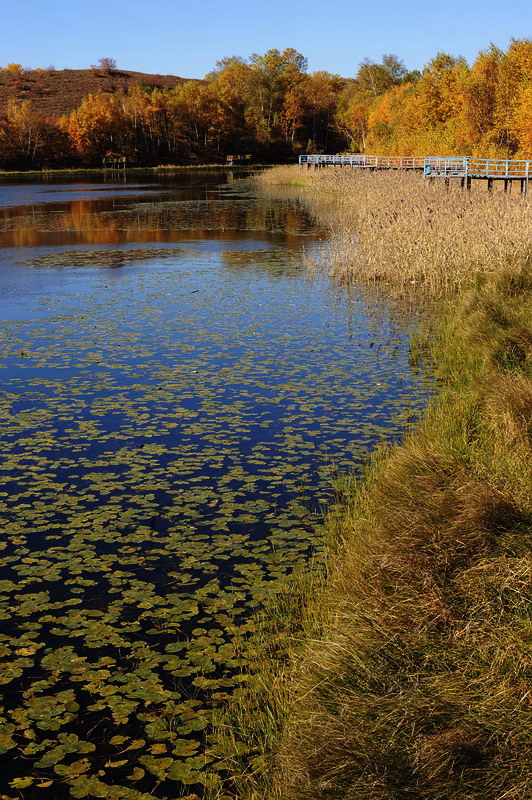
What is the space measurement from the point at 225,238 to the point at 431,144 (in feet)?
136

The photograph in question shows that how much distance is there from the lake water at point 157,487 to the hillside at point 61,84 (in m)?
113

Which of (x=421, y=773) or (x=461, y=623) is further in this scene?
(x=461, y=623)

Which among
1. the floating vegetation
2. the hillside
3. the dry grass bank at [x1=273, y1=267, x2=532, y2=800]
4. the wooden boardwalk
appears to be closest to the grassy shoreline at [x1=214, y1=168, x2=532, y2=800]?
the dry grass bank at [x1=273, y1=267, x2=532, y2=800]

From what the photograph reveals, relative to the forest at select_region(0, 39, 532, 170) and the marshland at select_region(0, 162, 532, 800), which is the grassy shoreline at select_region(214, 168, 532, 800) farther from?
the forest at select_region(0, 39, 532, 170)

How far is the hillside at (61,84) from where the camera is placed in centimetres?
12962

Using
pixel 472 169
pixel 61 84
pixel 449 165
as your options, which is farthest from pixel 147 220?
pixel 61 84

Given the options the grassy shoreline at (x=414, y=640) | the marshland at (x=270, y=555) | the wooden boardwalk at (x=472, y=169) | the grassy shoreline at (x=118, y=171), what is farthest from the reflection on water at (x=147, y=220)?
the grassy shoreline at (x=118, y=171)

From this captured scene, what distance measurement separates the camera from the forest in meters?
72.8

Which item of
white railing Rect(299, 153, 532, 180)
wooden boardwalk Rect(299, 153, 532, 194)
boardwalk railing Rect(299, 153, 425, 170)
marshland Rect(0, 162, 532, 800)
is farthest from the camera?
boardwalk railing Rect(299, 153, 425, 170)

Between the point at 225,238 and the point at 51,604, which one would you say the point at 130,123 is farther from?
the point at 51,604

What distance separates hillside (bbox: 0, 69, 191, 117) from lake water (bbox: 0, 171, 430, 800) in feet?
369

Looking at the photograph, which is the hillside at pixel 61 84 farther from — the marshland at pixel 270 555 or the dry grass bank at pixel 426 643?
the dry grass bank at pixel 426 643

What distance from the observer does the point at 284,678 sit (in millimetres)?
4262

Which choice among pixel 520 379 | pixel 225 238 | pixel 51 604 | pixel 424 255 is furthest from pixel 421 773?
pixel 225 238
